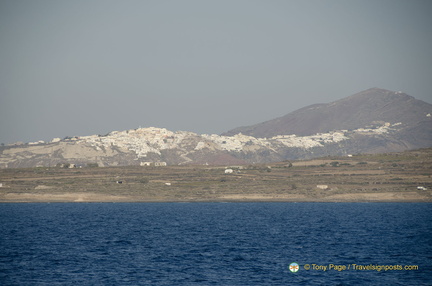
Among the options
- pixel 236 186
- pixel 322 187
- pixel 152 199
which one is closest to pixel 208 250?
pixel 152 199

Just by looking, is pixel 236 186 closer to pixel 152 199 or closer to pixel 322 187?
pixel 322 187

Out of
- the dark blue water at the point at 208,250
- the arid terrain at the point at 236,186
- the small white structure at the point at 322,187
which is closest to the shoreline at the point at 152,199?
the arid terrain at the point at 236,186

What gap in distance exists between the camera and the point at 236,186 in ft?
579

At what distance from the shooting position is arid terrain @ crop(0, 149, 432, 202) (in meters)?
164

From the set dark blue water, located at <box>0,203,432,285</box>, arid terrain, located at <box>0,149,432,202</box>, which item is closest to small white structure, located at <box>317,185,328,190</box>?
arid terrain, located at <box>0,149,432,202</box>

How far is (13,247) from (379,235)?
158 feet

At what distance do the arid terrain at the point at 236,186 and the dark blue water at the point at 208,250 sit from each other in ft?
184

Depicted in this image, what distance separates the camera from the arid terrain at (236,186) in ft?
537

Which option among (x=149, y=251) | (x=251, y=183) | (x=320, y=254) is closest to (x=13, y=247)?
(x=149, y=251)

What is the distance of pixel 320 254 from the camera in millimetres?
62000

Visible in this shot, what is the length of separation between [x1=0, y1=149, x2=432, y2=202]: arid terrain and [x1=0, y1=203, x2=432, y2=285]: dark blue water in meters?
56.1

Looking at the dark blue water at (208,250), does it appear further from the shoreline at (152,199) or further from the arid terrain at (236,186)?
the arid terrain at (236,186)

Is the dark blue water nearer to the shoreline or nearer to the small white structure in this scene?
the shoreline

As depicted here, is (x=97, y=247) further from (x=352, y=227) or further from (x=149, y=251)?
(x=352, y=227)
